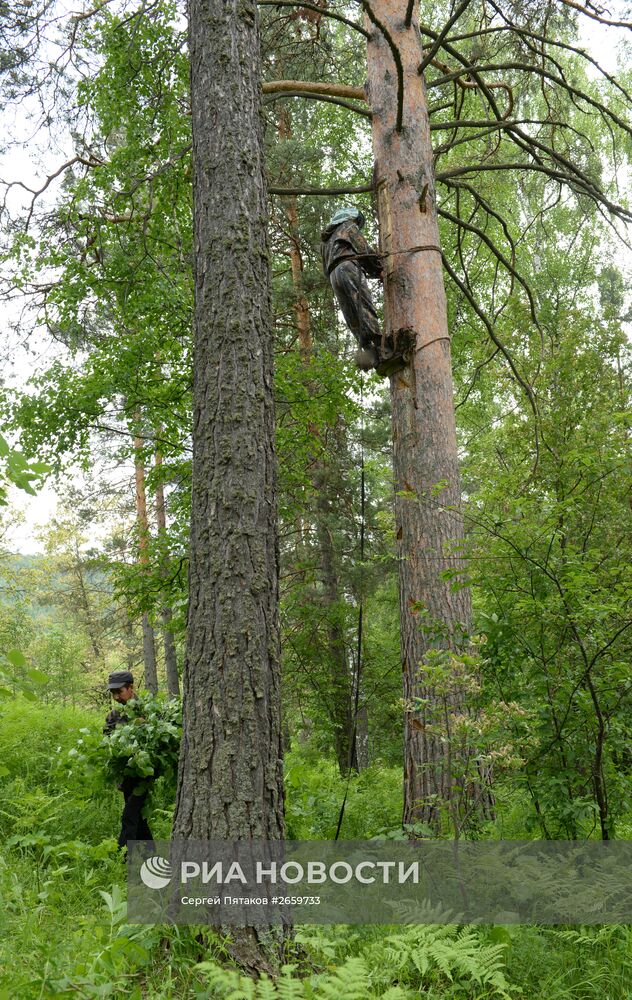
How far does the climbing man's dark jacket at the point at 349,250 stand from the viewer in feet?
19.3

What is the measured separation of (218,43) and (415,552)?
308 centimetres

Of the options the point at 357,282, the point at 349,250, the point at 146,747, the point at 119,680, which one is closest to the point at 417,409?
the point at 357,282

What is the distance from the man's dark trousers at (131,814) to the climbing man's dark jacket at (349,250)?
13.2 feet

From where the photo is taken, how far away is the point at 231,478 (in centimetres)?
338

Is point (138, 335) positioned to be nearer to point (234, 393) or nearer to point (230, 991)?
point (234, 393)

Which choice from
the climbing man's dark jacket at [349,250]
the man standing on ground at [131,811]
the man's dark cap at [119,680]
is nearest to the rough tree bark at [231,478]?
the climbing man's dark jacket at [349,250]

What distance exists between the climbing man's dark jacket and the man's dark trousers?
4.03m

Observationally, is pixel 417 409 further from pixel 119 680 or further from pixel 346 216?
pixel 119 680

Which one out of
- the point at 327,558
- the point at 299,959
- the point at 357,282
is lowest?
the point at 299,959

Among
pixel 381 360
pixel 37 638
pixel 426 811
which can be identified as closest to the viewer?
pixel 426 811

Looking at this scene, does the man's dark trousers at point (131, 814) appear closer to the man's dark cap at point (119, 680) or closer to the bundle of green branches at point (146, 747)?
the bundle of green branches at point (146, 747)

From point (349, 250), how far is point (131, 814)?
4382mm

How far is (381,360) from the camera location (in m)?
5.61

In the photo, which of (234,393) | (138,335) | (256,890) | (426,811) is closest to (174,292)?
(138,335)
